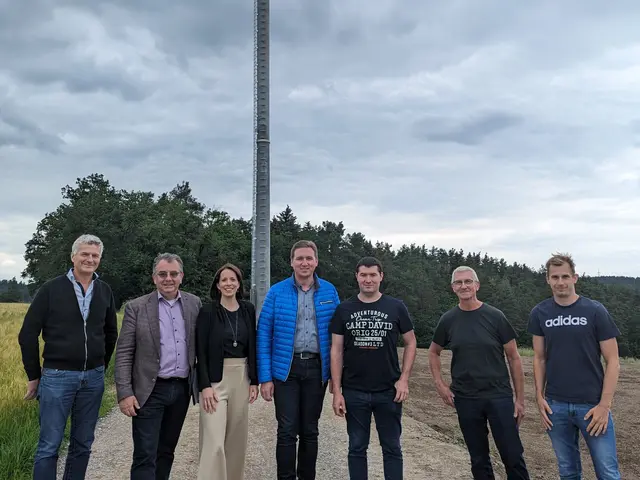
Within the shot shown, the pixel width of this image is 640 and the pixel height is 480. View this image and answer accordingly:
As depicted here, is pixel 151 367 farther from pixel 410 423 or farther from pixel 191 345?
pixel 410 423

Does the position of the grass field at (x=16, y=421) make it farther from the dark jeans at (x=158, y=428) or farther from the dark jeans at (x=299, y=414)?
the dark jeans at (x=299, y=414)

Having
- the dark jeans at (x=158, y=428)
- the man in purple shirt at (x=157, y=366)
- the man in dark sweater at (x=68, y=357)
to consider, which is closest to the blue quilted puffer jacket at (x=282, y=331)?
the man in purple shirt at (x=157, y=366)

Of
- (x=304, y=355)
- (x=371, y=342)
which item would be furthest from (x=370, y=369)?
(x=304, y=355)

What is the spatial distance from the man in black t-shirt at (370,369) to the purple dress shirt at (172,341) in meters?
1.27

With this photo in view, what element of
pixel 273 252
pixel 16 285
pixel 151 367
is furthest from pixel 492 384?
pixel 16 285

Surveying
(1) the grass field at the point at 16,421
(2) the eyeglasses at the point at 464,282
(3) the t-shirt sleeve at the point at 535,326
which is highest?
(2) the eyeglasses at the point at 464,282

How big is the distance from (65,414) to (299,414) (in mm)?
1927

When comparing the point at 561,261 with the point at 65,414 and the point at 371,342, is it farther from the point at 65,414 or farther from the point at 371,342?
the point at 65,414

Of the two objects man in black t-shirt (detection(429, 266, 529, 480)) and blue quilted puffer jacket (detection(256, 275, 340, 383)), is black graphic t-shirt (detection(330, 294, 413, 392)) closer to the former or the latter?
blue quilted puffer jacket (detection(256, 275, 340, 383))

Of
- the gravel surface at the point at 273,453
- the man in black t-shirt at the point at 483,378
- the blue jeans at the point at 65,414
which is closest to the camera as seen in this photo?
the blue jeans at the point at 65,414

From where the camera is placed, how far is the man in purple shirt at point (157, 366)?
4.53 meters

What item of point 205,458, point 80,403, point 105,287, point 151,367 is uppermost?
point 105,287

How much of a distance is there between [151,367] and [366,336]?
70.4 inches

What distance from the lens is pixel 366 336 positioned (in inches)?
185
